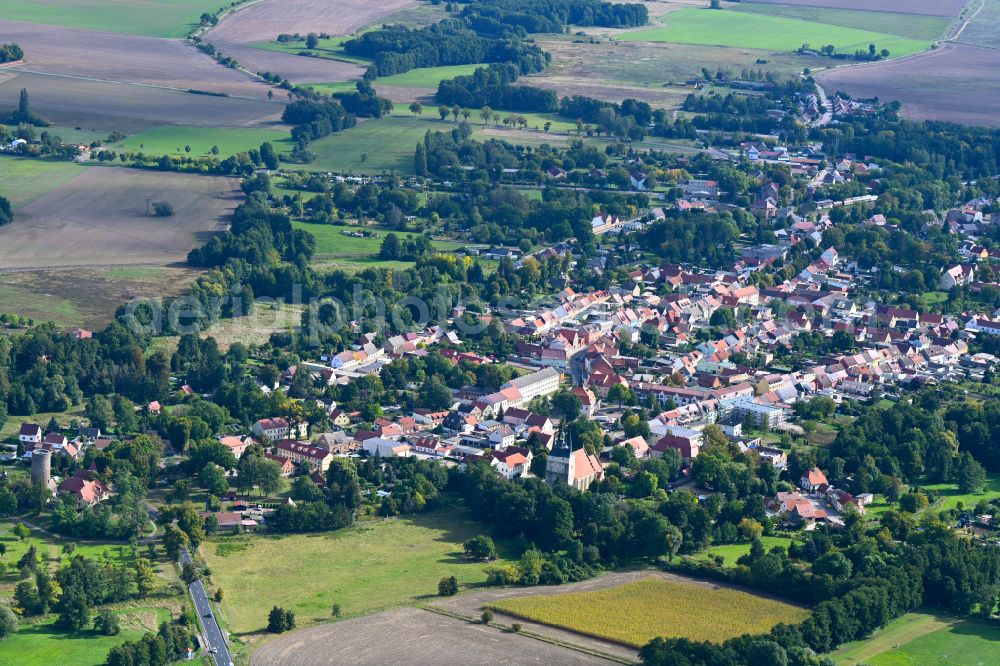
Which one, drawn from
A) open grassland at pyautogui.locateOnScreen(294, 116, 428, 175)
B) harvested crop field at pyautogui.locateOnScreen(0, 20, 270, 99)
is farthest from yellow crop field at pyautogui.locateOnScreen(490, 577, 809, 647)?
harvested crop field at pyautogui.locateOnScreen(0, 20, 270, 99)

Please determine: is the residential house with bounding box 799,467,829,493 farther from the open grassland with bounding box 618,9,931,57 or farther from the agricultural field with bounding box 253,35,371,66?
the open grassland with bounding box 618,9,931,57

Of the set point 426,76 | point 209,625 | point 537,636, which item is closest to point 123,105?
point 426,76

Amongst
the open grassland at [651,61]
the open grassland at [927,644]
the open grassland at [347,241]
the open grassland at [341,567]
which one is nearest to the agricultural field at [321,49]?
the open grassland at [651,61]

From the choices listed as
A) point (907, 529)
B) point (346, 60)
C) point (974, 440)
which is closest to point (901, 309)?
point (974, 440)

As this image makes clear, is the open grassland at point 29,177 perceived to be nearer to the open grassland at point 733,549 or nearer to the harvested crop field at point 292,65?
the harvested crop field at point 292,65

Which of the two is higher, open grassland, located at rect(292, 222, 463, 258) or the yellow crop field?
open grassland, located at rect(292, 222, 463, 258)

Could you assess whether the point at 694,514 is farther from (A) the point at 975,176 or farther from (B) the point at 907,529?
(A) the point at 975,176

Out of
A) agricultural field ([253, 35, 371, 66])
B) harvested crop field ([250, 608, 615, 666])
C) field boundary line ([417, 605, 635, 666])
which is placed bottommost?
harvested crop field ([250, 608, 615, 666])
